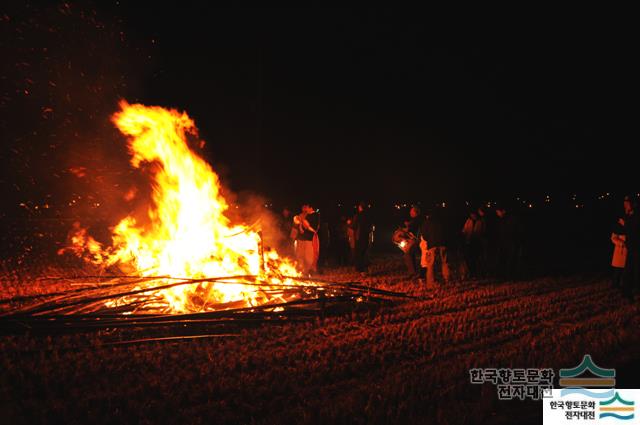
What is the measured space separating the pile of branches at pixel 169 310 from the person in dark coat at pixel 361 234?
11.0 feet

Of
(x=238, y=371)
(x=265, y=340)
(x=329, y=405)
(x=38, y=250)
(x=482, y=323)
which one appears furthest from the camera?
(x=38, y=250)

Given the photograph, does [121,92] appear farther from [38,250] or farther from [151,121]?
[38,250]

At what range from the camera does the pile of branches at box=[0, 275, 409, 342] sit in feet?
22.8

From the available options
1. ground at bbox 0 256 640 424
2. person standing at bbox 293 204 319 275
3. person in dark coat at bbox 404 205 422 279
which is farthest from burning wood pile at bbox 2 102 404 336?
person in dark coat at bbox 404 205 422 279

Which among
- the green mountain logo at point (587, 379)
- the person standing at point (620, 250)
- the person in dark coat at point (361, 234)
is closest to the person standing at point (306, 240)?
the person in dark coat at point (361, 234)

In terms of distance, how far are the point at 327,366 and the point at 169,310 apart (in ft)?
12.4

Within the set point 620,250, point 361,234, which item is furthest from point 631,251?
point 361,234

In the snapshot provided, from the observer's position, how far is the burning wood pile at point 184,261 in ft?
26.9

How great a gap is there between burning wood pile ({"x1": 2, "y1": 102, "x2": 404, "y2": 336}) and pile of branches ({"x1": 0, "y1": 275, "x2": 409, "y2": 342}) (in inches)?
1.1

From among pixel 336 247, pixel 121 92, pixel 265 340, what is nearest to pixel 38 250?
pixel 121 92

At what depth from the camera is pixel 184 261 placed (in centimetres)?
973

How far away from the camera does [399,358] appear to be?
591 centimetres

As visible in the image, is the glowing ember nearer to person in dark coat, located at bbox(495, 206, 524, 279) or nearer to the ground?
the ground

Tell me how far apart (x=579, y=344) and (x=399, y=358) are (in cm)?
265
